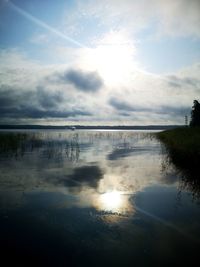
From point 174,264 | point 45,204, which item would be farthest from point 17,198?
point 174,264

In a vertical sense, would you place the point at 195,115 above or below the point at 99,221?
above

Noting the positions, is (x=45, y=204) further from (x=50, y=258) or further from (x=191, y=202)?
(x=191, y=202)

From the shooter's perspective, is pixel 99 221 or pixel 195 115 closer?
pixel 99 221

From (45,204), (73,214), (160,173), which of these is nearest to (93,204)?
(73,214)

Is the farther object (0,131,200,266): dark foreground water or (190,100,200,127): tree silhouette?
(190,100,200,127): tree silhouette

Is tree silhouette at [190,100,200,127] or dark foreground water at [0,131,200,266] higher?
tree silhouette at [190,100,200,127]

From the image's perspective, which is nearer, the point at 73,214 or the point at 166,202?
the point at 73,214

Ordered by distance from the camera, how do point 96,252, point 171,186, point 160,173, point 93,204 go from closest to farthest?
point 96,252, point 93,204, point 171,186, point 160,173

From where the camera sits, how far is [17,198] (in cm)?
1338

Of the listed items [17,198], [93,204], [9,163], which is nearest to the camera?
[93,204]

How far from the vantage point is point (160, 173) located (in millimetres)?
20703

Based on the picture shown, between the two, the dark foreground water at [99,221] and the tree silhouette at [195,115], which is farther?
the tree silhouette at [195,115]

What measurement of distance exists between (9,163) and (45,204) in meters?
13.4

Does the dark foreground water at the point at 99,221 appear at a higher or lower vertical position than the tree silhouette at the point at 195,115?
lower
